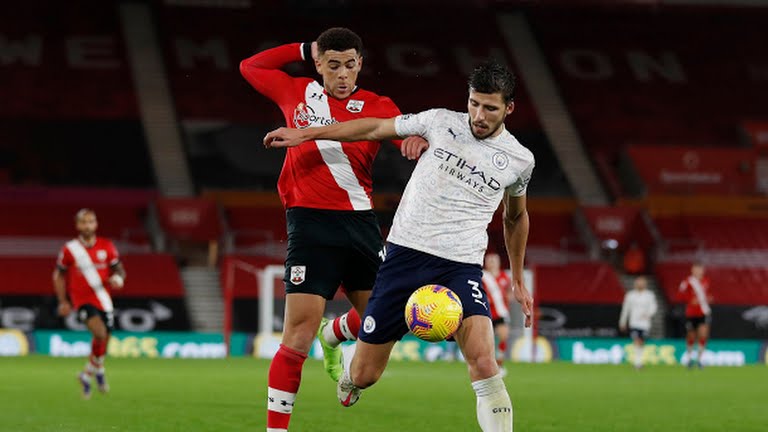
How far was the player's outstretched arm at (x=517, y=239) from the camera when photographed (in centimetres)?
746

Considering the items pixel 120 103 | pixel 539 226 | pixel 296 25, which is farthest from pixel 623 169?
pixel 120 103

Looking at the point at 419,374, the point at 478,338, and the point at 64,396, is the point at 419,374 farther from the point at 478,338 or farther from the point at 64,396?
the point at 478,338

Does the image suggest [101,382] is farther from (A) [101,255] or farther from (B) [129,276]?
(B) [129,276]

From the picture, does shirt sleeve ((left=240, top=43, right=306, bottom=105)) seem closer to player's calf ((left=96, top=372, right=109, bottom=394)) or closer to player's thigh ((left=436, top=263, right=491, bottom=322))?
player's thigh ((left=436, top=263, right=491, bottom=322))

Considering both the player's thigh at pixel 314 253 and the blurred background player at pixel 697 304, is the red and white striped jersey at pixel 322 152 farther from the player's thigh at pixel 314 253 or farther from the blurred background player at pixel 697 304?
the blurred background player at pixel 697 304

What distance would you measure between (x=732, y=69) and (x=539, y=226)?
10.00m

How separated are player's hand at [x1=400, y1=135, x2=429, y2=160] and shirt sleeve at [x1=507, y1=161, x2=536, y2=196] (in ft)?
1.84

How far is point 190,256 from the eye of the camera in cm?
3312

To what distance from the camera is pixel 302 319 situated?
24.7ft

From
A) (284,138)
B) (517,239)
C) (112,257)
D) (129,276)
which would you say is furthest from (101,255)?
(129,276)

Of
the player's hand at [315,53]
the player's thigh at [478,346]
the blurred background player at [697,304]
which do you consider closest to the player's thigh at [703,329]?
the blurred background player at [697,304]

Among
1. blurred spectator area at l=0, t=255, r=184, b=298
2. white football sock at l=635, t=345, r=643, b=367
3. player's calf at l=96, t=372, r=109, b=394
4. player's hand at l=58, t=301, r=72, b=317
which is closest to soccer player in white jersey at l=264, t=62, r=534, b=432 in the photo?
player's calf at l=96, t=372, r=109, b=394

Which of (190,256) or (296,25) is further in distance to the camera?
(296,25)

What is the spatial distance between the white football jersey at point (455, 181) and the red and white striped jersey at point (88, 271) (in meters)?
7.91
